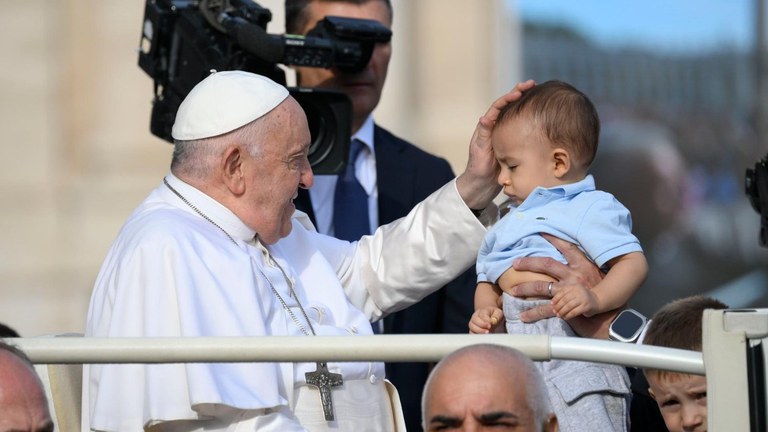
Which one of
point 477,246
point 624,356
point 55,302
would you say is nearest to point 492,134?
point 477,246

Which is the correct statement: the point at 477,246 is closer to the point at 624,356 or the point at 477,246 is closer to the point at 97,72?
the point at 624,356

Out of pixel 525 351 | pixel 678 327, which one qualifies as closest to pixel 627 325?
pixel 678 327

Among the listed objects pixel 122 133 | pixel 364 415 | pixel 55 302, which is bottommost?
pixel 55 302

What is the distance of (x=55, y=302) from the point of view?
426 inches

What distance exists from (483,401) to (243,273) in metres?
1.12

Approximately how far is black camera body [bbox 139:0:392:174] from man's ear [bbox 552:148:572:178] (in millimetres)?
1023

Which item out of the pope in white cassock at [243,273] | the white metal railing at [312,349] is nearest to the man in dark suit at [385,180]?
the pope in white cassock at [243,273]

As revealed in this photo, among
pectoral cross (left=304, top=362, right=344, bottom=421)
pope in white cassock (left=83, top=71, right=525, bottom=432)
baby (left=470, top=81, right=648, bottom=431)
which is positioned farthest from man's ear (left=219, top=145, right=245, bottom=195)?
baby (left=470, top=81, right=648, bottom=431)

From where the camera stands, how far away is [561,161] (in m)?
4.05

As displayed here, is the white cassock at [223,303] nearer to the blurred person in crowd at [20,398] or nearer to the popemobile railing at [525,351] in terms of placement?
the popemobile railing at [525,351]

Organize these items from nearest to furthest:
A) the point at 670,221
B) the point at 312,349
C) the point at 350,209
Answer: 1. the point at 312,349
2. the point at 350,209
3. the point at 670,221

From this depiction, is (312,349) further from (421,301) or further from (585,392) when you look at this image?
(421,301)

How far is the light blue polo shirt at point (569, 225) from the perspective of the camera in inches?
157

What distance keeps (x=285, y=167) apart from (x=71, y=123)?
7274mm
